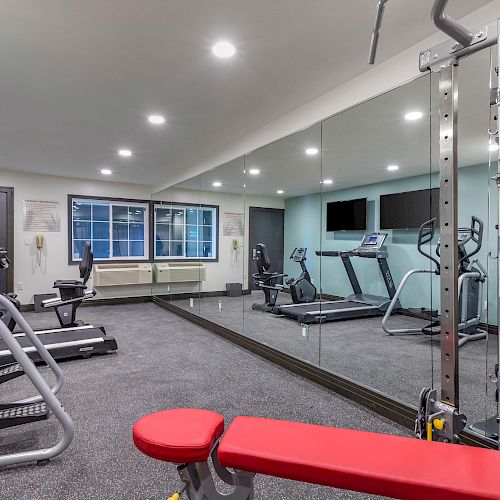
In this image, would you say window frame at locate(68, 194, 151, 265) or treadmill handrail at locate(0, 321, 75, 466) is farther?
window frame at locate(68, 194, 151, 265)

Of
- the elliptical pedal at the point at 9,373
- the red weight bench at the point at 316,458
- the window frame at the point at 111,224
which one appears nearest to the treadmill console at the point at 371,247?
the red weight bench at the point at 316,458

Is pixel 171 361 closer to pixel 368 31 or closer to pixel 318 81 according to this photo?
pixel 318 81

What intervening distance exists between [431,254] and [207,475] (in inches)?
96.6

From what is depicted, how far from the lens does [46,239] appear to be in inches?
246

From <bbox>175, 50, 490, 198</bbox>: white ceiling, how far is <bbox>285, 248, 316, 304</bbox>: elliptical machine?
2.34 feet

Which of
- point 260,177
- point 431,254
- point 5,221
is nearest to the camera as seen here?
point 431,254

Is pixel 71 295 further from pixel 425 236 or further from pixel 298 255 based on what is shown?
pixel 425 236

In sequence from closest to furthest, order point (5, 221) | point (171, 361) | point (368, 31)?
point (368, 31), point (171, 361), point (5, 221)

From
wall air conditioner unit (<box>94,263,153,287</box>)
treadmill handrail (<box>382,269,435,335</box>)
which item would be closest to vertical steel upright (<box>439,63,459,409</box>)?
treadmill handrail (<box>382,269,435,335</box>)

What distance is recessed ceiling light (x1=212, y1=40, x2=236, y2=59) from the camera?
2.23 m

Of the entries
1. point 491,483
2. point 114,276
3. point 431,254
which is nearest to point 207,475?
point 491,483

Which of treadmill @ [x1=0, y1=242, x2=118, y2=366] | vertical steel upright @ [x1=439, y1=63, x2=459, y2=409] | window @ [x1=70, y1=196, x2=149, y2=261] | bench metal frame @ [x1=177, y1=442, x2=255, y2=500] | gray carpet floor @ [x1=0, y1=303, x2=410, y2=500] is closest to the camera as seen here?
bench metal frame @ [x1=177, y1=442, x2=255, y2=500]

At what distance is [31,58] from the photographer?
239 centimetres

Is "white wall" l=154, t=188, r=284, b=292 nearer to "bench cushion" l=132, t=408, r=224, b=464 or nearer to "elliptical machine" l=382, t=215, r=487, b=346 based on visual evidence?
"elliptical machine" l=382, t=215, r=487, b=346
